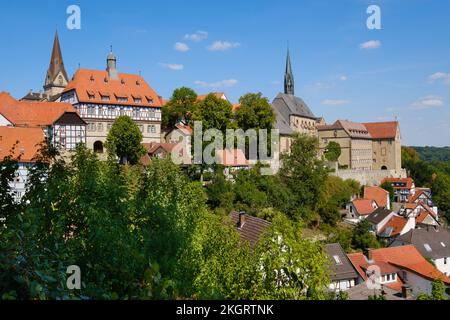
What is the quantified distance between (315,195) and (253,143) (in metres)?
8.64

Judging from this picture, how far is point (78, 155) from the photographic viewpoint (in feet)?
47.3

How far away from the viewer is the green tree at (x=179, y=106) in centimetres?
5541

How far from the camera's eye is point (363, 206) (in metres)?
53.1

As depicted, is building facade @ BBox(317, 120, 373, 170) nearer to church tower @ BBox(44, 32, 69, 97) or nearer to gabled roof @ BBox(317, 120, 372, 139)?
gabled roof @ BBox(317, 120, 372, 139)

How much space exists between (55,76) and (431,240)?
60047 mm

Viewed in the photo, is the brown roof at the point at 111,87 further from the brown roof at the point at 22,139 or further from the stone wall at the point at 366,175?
the stone wall at the point at 366,175

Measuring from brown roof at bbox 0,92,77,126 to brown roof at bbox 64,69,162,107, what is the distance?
12.1 feet

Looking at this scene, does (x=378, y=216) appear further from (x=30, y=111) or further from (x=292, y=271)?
(x=292, y=271)

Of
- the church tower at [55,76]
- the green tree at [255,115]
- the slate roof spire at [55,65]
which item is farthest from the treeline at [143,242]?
the slate roof spire at [55,65]

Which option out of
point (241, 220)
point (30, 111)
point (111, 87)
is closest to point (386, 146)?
point (111, 87)

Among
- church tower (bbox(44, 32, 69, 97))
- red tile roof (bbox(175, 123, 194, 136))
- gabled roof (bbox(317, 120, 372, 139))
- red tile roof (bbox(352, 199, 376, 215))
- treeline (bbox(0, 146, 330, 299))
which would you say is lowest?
red tile roof (bbox(352, 199, 376, 215))

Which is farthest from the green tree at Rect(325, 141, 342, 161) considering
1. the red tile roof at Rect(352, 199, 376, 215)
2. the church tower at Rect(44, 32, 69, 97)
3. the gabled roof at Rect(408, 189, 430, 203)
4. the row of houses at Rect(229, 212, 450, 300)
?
the church tower at Rect(44, 32, 69, 97)

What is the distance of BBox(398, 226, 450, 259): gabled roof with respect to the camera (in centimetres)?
4116

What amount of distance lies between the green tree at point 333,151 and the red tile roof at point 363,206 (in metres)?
14.7
